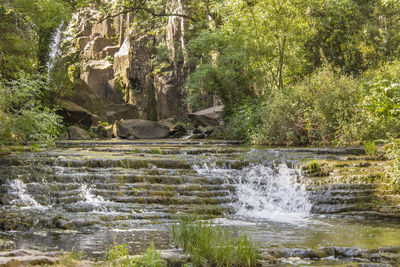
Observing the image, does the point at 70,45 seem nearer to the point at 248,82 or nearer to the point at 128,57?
the point at 128,57

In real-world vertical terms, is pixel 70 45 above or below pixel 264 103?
above

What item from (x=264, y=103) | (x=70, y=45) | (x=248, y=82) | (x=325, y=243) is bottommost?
(x=325, y=243)

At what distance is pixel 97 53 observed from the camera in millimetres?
37250

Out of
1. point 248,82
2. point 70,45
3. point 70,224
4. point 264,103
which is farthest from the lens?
point 70,45

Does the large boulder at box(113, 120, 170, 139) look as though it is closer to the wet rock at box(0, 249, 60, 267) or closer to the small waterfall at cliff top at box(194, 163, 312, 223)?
the small waterfall at cliff top at box(194, 163, 312, 223)

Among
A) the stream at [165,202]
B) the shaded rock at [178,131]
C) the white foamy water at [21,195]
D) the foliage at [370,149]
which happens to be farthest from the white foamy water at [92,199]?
the shaded rock at [178,131]

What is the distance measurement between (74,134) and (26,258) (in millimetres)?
16923

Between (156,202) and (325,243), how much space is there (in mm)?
3928

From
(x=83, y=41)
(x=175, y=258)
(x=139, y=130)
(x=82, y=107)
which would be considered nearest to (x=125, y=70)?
(x=83, y=41)

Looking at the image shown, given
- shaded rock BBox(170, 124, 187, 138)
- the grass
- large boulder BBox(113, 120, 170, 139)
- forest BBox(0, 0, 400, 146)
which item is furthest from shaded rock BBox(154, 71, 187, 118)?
the grass

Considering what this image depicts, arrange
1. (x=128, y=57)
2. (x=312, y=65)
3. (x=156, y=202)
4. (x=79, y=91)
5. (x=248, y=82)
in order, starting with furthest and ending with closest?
1. (x=128, y=57)
2. (x=79, y=91)
3. (x=312, y=65)
4. (x=248, y=82)
5. (x=156, y=202)

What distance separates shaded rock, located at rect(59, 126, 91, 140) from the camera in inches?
787

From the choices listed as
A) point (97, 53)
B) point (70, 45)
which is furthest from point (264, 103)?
point (70, 45)

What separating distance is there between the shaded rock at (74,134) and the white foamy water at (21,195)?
11356mm
